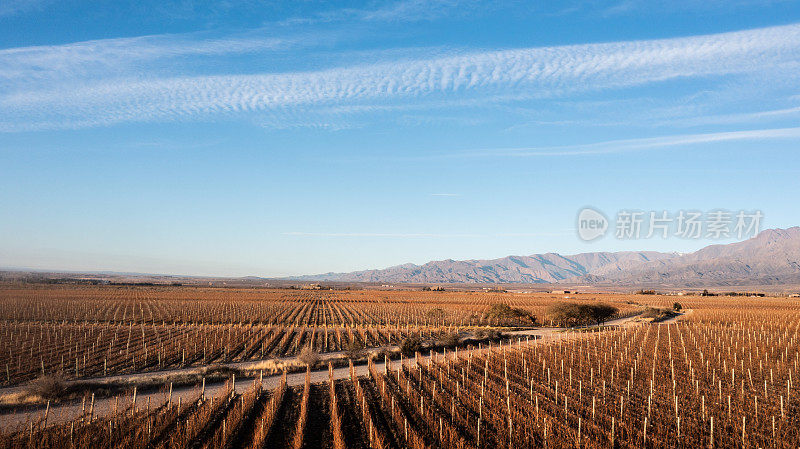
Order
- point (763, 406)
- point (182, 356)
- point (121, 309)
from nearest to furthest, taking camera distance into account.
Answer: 1. point (763, 406)
2. point (182, 356)
3. point (121, 309)

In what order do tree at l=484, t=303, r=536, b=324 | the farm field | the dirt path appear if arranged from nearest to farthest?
1. the farm field
2. the dirt path
3. tree at l=484, t=303, r=536, b=324

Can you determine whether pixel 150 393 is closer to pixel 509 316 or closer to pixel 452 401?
pixel 452 401

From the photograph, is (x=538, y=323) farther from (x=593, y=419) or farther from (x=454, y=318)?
(x=593, y=419)

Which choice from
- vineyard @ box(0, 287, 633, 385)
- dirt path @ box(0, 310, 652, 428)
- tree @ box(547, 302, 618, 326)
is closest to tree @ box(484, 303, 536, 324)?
vineyard @ box(0, 287, 633, 385)

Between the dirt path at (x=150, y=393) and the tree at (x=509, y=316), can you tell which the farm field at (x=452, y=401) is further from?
the tree at (x=509, y=316)

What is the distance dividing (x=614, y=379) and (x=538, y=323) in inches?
1447

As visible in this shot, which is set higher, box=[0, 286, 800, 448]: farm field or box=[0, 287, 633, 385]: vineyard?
box=[0, 286, 800, 448]: farm field

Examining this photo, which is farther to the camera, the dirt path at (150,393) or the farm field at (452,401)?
the dirt path at (150,393)

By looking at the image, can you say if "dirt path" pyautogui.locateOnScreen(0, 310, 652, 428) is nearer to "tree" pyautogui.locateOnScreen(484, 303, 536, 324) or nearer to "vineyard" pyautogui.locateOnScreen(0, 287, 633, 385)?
"vineyard" pyautogui.locateOnScreen(0, 287, 633, 385)

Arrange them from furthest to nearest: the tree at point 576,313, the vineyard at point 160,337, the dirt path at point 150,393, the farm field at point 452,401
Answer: the tree at point 576,313, the vineyard at point 160,337, the dirt path at point 150,393, the farm field at point 452,401

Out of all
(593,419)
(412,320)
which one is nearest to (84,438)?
(593,419)

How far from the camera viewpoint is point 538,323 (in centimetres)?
5519

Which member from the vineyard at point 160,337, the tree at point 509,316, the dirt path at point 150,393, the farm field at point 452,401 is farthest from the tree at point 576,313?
the dirt path at point 150,393

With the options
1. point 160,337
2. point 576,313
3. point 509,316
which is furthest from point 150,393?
point 576,313
